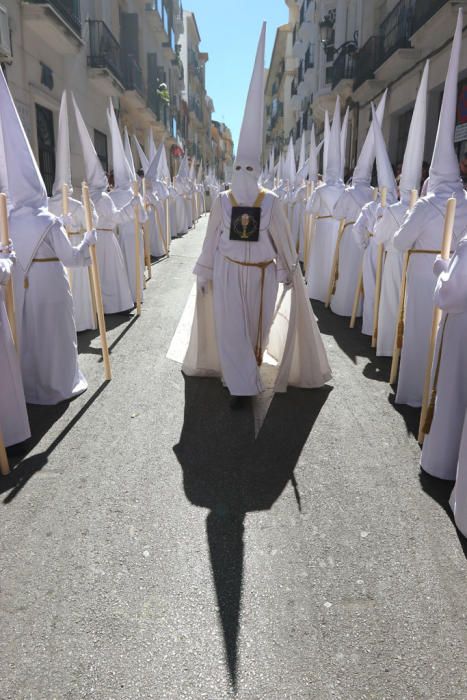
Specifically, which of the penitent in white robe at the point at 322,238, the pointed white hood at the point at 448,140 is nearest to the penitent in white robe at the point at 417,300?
the pointed white hood at the point at 448,140

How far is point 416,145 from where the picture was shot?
5.10 m

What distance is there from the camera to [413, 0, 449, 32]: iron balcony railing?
1213cm

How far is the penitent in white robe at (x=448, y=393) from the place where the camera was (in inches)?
133

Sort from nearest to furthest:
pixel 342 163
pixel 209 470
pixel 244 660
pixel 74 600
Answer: pixel 244 660 → pixel 74 600 → pixel 209 470 → pixel 342 163

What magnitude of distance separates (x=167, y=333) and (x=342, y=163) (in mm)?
4069

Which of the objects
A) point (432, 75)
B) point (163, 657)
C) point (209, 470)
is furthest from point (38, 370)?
point (432, 75)

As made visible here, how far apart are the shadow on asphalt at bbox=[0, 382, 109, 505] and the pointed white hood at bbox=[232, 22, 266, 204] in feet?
6.83

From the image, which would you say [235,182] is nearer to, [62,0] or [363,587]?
[363,587]

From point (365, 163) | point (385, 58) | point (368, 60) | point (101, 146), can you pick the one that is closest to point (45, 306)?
point (365, 163)

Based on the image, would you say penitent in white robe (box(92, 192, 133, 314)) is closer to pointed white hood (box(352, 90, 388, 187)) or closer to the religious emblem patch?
pointed white hood (box(352, 90, 388, 187))

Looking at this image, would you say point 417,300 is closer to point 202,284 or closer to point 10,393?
point 202,284

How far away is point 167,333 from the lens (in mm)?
7141

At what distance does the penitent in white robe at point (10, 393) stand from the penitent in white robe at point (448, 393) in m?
2.60

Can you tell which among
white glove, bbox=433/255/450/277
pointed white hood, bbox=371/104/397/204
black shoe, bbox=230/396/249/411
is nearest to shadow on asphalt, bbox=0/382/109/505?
black shoe, bbox=230/396/249/411
